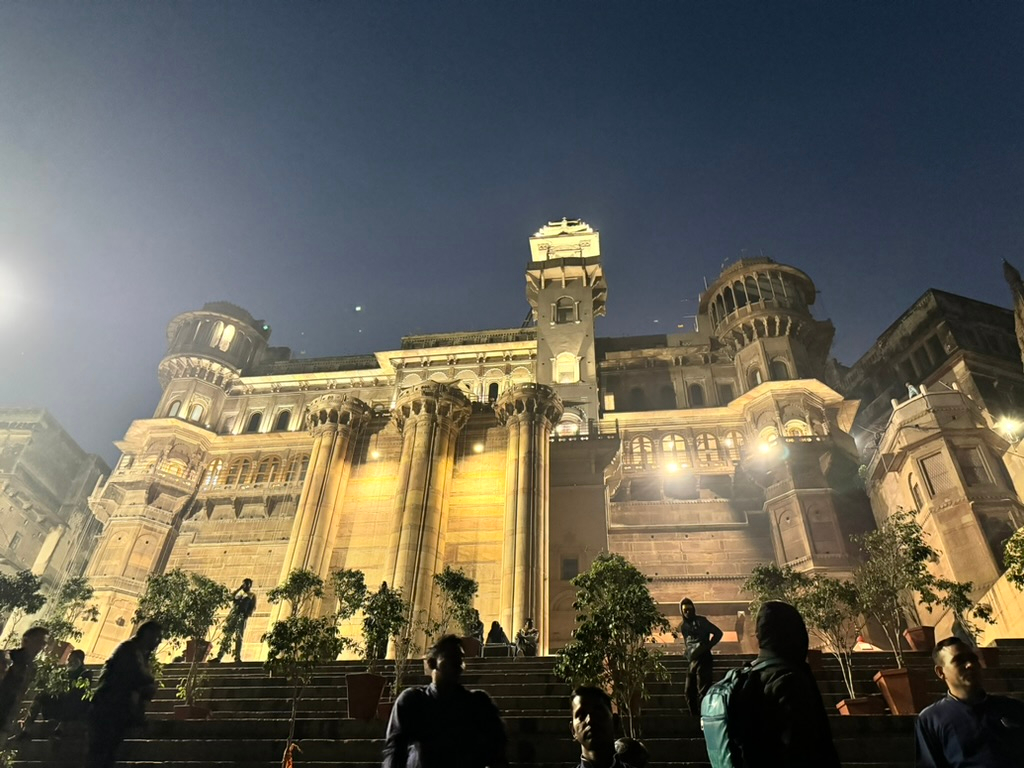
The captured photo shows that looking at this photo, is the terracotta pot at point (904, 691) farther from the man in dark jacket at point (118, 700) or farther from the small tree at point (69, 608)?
the small tree at point (69, 608)

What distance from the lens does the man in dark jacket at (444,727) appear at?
13.7 ft

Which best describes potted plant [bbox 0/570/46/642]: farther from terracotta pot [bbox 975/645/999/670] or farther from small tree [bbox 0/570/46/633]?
terracotta pot [bbox 975/645/999/670]

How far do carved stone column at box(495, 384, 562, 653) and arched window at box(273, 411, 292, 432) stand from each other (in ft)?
60.3

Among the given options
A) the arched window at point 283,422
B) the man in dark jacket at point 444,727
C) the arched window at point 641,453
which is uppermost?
the arched window at point 283,422

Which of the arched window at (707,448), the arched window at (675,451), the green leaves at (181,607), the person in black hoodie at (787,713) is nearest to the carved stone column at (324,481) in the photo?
the green leaves at (181,607)

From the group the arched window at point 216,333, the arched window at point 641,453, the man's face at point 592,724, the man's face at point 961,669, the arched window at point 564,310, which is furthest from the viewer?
the arched window at point 216,333

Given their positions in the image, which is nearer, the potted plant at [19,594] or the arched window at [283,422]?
the potted plant at [19,594]

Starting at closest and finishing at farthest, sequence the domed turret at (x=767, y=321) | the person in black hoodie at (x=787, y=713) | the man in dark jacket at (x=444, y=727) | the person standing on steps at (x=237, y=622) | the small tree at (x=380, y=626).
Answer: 1. the person in black hoodie at (x=787, y=713)
2. the man in dark jacket at (x=444, y=727)
3. the small tree at (x=380, y=626)
4. the person standing on steps at (x=237, y=622)
5. the domed turret at (x=767, y=321)

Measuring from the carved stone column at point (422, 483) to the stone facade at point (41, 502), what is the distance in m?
31.4

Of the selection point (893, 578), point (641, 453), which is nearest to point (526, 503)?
point (641, 453)

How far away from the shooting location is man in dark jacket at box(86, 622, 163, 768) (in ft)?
23.6

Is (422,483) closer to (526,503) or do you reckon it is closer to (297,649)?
(526,503)

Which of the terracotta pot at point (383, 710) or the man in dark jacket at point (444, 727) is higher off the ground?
the terracotta pot at point (383, 710)

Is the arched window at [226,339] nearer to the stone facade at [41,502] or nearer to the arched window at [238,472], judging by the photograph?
the arched window at [238,472]
